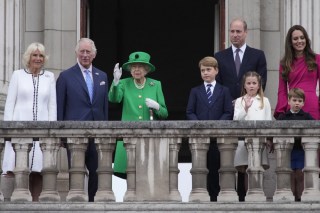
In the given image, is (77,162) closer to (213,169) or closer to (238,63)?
(213,169)

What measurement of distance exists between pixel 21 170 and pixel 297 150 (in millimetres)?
3127

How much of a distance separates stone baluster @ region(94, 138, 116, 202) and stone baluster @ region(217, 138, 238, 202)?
3.97 feet

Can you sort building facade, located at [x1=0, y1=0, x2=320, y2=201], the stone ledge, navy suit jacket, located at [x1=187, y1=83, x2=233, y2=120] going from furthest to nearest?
building facade, located at [x1=0, y1=0, x2=320, y2=201] → navy suit jacket, located at [x1=187, y1=83, x2=233, y2=120] → the stone ledge

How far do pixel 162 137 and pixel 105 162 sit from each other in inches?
27.6

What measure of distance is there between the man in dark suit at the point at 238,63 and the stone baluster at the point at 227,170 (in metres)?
1.19

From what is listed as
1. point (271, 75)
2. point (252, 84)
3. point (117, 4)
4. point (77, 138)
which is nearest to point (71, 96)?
point (77, 138)

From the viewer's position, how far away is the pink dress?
1798 centimetres

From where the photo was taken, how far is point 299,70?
1809 cm

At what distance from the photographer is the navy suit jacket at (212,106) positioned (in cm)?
1791

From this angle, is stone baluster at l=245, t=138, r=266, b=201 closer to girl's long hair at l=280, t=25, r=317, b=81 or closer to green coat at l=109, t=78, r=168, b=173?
girl's long hair at l=280, t=25, r=317, b=81

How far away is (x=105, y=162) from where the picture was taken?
1731cm

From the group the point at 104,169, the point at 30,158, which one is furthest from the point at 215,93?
the point at 30,158

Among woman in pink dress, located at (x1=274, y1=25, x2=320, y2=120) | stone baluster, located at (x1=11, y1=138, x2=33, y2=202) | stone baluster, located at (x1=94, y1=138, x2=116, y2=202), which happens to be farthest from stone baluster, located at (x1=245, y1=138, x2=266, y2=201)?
stone baluster, located at (x1=11, y1=138, x2=33, y2=202)

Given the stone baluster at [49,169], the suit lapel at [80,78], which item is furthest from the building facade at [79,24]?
the stone baluster at [49,169]
